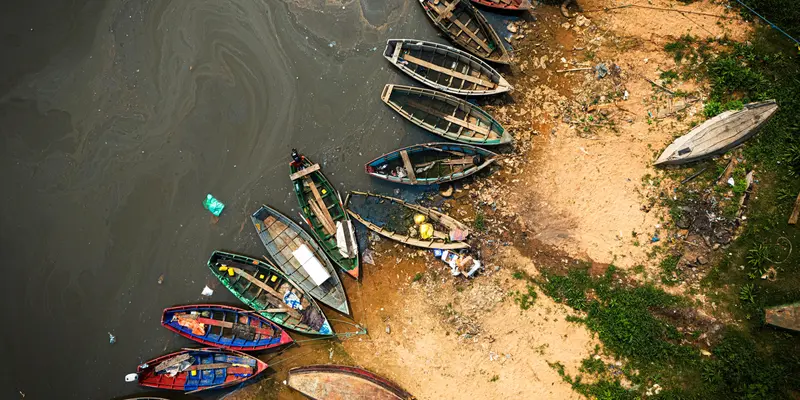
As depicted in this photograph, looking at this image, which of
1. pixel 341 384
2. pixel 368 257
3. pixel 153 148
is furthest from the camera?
pixel 153 148

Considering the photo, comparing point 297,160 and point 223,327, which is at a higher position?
point 297,160

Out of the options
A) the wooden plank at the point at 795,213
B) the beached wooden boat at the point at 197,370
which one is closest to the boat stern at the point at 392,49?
the beached wooden boat at the point at 197,370

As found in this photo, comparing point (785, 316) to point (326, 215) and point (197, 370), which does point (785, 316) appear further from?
point (197, 370)

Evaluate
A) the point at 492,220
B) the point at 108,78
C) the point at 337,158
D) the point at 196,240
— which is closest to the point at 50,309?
the point at 196,240

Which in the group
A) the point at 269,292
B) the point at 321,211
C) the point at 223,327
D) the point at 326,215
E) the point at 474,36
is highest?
the point at 474,36

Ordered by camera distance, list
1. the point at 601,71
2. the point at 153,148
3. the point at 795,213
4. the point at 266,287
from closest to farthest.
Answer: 1. the point at 795,213
2. the point at 601,71
3. the point at 266,287
4. the point at 153,148

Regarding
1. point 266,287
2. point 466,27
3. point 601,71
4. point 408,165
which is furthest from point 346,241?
point 601,71

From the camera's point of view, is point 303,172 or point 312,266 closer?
point 312,266
